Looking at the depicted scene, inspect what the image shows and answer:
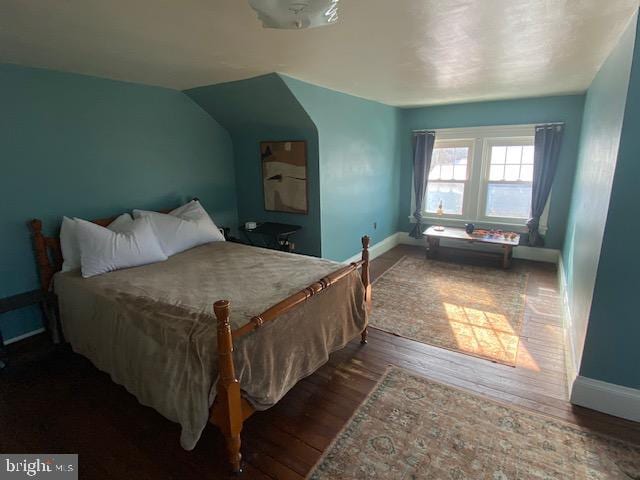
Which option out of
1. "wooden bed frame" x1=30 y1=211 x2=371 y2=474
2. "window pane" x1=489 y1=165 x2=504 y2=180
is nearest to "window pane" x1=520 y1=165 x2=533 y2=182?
"window pane" x1=489 y1=165 x2=504 y2=180

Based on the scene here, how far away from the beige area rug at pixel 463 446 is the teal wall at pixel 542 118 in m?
3.55

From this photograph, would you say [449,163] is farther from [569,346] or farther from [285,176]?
[569,346]

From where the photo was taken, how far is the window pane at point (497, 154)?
4877 mm

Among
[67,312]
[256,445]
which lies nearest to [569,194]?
[256,445]

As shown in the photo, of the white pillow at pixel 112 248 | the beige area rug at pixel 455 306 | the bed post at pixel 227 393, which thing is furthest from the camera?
the beige area rug at pixel 455 306

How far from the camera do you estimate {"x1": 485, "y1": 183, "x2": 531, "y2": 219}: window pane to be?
191 inches

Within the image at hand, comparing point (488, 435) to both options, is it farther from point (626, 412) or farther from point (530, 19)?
point (530, 19)

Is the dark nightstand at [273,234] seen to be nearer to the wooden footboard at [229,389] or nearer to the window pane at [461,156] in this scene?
the wooden footboard at [229,389]

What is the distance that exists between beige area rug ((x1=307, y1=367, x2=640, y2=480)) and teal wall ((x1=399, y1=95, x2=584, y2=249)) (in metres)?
3.55

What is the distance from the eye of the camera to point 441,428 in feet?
6.27

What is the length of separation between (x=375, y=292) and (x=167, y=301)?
2403 mm

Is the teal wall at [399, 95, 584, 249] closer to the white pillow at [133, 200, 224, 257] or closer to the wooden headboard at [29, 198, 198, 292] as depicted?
the white pillow at [133, 200, 224, 257]

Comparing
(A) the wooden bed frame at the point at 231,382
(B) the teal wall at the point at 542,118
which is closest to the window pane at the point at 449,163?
(B) the teal wall at the point at 542,118

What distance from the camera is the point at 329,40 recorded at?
6.86ft
